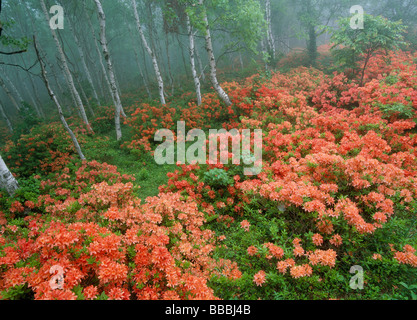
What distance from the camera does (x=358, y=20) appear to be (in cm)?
1030

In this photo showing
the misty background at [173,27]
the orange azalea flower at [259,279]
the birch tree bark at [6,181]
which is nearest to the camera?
the orange azalea flower at [259,279]

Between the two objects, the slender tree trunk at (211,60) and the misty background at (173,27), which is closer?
the slender tree trunk at (211,60)

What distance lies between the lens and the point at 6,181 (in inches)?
225

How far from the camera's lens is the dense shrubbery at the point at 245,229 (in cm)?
246

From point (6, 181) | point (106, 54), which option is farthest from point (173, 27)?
point (6, 181)

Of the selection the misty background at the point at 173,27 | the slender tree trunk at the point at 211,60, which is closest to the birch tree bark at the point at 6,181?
the misty background at the point at 173,27

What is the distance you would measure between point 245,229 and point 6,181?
6622 millimetres

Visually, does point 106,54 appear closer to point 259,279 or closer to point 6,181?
point 6,181

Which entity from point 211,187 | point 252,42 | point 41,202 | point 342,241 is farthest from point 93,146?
point 342,241

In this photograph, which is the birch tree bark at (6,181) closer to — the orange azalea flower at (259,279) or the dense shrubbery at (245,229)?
the dense shrubbery at (245,229)

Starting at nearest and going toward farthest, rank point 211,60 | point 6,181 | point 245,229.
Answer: point 245,229, point 6,181, point 211,60

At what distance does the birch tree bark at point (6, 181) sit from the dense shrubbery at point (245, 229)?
289 millimetres

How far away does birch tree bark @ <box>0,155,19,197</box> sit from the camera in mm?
5617

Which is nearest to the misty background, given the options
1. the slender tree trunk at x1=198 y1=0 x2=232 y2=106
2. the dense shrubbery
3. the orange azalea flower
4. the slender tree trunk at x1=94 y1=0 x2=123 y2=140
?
the slender tree trunk at x1=198 y1=0 x2=232 y2=106
